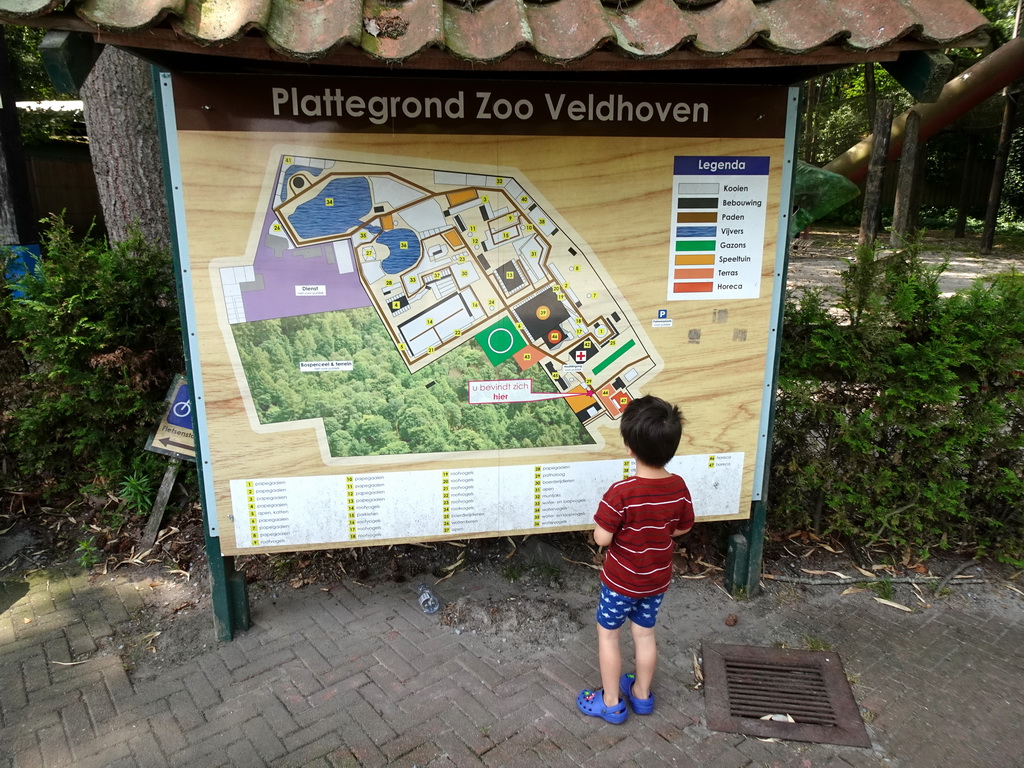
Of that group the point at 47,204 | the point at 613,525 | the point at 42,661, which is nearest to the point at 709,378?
the point at 613,525

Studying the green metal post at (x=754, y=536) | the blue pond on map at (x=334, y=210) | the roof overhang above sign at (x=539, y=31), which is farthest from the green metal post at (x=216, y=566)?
the green metal post at (x=754, y=536)

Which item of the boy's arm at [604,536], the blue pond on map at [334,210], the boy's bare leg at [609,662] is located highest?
the blue pond on map at [334,210]

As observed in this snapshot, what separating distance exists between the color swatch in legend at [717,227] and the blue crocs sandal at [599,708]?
1.85m

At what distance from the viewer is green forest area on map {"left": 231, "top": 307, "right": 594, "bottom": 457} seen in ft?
9.89

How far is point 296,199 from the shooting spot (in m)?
2.86

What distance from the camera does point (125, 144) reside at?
4.60m

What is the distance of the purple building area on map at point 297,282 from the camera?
289 cm

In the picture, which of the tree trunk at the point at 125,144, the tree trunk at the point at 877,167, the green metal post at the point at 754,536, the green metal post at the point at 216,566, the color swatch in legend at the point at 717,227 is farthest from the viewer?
Result: the tree trunk at the point at 877,167

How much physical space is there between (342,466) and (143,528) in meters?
1.98

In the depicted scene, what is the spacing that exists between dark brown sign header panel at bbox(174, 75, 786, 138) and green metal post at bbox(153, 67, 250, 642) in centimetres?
30

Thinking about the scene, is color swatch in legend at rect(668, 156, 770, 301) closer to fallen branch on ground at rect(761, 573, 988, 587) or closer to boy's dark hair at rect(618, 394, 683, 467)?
boy's dark hair at rect(618, 394, 683, 467)

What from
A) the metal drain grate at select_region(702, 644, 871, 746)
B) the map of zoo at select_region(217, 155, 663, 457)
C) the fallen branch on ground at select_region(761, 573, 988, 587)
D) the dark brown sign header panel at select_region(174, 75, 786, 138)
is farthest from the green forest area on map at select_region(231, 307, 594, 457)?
the fallen branch on ground at select_region(761, 573, 988, 587)

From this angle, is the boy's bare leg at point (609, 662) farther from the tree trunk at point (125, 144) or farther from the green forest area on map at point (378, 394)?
the tree trunk at point (125, 144)

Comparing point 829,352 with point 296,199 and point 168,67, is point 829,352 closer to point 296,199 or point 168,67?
point 296,199
